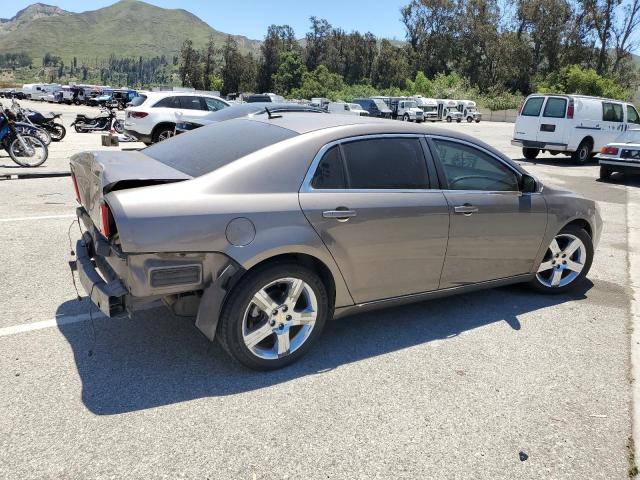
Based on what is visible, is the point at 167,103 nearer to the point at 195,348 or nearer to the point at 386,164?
the point at 386,164

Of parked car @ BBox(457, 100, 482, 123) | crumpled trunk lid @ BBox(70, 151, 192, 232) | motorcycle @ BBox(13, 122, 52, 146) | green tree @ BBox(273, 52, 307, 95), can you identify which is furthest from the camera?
green tree @ BBox(273, 52, 307, 95)

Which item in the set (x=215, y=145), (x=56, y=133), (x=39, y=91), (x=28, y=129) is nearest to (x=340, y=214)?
(x=215, y=145)

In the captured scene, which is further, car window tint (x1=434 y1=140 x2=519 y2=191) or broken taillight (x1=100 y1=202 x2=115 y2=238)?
car window tint (x1=434 y1=140 x2=519 y2=191)

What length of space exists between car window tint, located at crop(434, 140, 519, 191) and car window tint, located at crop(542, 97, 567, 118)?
13.2m

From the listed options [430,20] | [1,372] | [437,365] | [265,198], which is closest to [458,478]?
[437,365]

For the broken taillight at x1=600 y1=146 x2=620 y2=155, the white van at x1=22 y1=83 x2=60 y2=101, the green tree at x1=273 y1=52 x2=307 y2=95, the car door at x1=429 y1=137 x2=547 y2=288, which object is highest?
the green tree at x1=273 y1=52 x2=307 y2=95

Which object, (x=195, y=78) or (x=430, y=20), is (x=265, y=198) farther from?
(x=430, y=20)

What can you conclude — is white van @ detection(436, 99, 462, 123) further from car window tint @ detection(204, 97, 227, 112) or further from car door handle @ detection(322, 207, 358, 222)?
car door handle @ detection(322, 207, 358, 222)

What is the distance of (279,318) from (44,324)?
1.78m

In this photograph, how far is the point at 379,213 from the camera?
139 inches

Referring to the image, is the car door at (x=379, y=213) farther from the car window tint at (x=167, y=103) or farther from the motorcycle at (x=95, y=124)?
the motorcycle at (x=95, y=124)

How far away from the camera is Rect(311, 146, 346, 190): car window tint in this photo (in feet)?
11.1

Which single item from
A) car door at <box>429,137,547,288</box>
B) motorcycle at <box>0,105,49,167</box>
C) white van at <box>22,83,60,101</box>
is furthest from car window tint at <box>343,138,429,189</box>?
white van at <box>22,83,60,101</box>

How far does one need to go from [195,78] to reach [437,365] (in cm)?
8710
